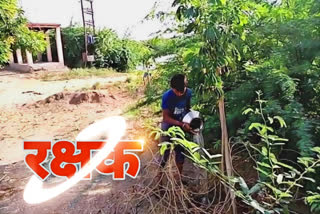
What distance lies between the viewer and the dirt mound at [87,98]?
992 cm

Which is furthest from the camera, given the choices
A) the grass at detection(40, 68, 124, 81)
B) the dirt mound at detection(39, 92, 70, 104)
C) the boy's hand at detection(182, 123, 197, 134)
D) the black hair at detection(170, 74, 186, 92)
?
the grass at detection(40, 68, 124, 81)

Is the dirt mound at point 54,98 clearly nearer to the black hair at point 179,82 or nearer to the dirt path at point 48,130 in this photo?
the dirt path at point 48,130

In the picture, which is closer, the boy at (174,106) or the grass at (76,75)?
the boy at (174,106)

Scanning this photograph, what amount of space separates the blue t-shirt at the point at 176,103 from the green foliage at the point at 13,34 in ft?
17.2

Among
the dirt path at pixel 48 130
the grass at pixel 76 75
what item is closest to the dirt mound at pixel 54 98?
the dirt path at pixel 48 130

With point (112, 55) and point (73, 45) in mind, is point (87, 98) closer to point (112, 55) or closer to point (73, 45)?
point (112, 55)

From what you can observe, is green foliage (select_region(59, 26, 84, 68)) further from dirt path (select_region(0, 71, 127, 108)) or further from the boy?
the boy

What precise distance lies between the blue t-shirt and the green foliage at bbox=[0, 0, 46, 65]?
525 centimetres

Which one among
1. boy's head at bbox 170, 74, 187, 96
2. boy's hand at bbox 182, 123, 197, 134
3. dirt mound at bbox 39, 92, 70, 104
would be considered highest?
boy's head at bbox 170, 74, 187, 96

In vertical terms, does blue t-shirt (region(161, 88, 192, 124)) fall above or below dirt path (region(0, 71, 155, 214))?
above

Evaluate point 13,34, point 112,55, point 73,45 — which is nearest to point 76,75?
point 112,55

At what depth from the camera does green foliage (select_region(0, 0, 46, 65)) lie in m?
7.00

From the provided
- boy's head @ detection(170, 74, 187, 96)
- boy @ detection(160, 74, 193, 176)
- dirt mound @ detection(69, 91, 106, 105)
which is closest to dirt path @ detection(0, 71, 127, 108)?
dirt mound @ detection(69, 91, 106, 105)

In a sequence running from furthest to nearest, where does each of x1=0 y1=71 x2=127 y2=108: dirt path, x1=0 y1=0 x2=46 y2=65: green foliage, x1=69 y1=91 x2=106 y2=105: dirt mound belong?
x1=0 y1=71 x2=127 y2=108: dirt path, x1=69 y1=91 x2=106 y2=105: dirt mound, x1=0 y1=0 x2=46 y2=65: green foliage
